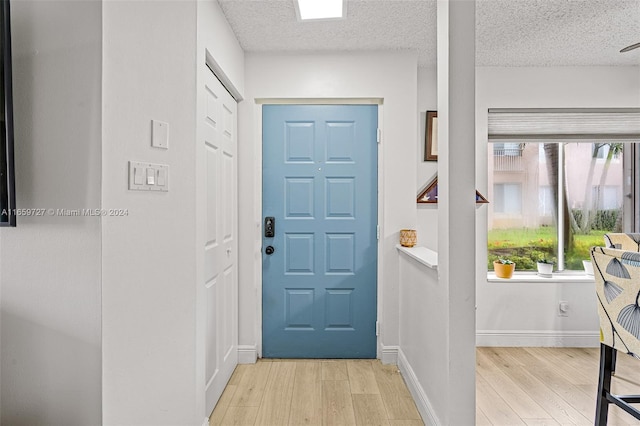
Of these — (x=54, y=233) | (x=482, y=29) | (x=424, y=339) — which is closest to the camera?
(x=54, y=233)

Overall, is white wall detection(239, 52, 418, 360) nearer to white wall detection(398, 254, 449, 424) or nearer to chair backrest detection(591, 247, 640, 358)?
white wall detection(398, 254, 449, 424)

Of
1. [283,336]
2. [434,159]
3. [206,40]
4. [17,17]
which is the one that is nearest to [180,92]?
[206,40]

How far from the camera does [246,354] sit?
2816 mm

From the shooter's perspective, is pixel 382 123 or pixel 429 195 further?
pixel 429 195

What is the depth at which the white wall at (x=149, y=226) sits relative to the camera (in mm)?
1424

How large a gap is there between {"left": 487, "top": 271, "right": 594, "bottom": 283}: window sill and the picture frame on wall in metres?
1.16

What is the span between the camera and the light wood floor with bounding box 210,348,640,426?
205 cm

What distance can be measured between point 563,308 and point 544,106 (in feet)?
5.64

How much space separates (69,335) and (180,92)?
1065 millimetres

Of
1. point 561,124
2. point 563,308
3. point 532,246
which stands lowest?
point 563,308

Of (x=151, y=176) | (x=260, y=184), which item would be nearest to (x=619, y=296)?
(x=151, y=176)

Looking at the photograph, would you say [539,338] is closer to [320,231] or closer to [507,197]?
[507,197]

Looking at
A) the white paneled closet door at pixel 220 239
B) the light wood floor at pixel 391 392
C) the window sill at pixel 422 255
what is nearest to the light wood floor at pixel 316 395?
the light wood floor at pixel 391 392

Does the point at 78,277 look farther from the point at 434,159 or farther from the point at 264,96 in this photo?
the point at 434,159
